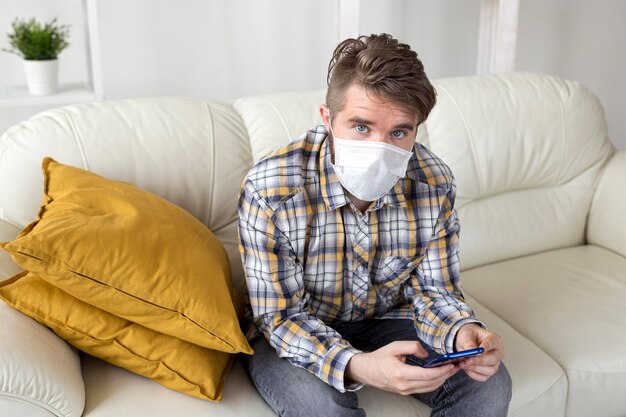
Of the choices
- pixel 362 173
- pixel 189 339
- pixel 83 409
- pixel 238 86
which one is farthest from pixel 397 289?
pixel 238 86

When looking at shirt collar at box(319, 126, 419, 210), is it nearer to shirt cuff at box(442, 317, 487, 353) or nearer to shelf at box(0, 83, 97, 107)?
shirt cuff at box(442, 317, 487, 353)

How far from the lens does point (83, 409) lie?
132cm

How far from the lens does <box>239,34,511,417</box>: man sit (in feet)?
4.42

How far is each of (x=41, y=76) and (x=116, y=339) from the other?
3.31 ft

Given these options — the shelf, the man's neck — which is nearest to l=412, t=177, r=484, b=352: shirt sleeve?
the man's neck

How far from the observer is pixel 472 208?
2.10 m

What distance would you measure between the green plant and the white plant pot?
3cm

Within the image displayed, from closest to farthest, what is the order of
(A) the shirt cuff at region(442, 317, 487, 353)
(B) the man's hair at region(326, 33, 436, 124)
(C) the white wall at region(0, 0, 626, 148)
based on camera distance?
(B) the man's hair at region(326, 33, 436, 124) → (A) the shirt cuff at region(442, 317, 487, 353) → (C) the white wall at region(0, 0, 626, 148)

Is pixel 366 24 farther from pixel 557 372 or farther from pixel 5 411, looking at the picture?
→ pixel 5 411

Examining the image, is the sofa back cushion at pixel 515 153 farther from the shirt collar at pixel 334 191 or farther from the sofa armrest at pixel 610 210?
the shirt collar at pixel 334 191

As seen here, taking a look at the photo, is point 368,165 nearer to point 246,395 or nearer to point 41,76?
point 246,395

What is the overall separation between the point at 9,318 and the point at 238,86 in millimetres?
1446

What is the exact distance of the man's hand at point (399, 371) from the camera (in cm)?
125

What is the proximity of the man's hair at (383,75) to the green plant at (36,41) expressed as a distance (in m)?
1.05
